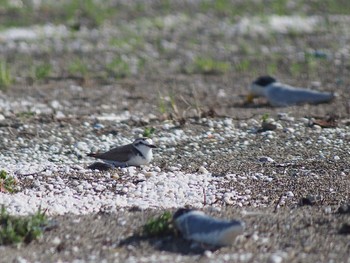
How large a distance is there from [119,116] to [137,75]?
295 cm

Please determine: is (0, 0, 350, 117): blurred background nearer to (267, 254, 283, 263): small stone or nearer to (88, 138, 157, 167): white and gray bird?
(88, 138, 157, 167): white and gray bird

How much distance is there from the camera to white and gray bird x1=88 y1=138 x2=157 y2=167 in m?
7.79

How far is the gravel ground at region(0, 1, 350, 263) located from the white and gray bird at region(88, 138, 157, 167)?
0.41ft

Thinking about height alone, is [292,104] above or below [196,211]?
below

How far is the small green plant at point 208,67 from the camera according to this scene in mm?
13469

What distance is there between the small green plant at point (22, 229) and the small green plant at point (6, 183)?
101 cm

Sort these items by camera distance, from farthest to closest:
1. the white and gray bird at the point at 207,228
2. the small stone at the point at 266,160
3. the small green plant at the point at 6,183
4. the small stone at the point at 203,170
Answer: the small stone at the point at 266,160 → the small stone at the point at 203,170 → the small green plant at the point at 6,183 → the white and gray bird at the point at 207,228

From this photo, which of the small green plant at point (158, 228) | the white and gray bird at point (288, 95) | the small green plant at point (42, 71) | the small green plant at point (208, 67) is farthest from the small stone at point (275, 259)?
the small green plant at point (208, 67)

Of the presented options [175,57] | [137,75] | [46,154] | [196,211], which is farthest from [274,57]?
[196,211]

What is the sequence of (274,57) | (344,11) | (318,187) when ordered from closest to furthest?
(318,187)
(274,57)
(344,11)

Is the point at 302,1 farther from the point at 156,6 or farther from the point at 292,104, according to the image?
the point at 292,104

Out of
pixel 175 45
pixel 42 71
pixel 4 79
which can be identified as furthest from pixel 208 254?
pixel 175 45

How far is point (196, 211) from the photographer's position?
592 cm

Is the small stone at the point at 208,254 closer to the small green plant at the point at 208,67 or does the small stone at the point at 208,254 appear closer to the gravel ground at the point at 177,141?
the gravel ground at the point at 177,141
